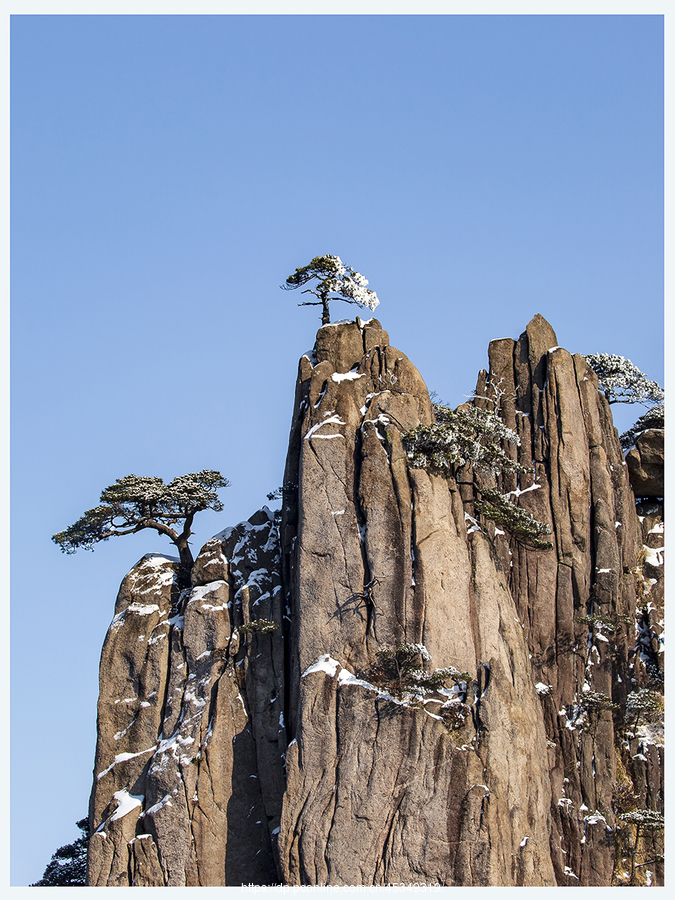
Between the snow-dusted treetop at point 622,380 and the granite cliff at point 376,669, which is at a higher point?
the snow-dusted treetop at point 622,380

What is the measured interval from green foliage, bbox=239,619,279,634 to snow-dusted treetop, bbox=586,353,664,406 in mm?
25531

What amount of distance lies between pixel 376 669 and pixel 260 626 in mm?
7609

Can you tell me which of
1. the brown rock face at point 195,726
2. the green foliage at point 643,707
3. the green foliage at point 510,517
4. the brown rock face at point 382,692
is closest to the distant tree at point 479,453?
the green foliage at point 510,517

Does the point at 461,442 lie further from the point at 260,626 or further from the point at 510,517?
the point at 260,626

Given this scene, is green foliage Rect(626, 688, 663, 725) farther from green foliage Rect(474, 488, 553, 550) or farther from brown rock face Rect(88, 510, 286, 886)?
brown rock face Rect(88, 510, 286, 886)

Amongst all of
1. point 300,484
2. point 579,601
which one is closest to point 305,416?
point 300,484

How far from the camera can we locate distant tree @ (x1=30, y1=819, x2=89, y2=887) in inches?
2736

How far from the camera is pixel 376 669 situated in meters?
57.0

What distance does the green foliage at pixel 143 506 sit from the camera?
67688 mm

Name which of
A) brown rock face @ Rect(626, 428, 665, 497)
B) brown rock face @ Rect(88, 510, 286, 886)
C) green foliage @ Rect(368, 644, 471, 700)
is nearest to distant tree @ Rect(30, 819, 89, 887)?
brown rock face @ Rect(88, 510, 286, 886)

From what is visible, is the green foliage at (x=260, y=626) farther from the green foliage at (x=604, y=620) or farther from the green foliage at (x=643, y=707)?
the green foliage at (x=643, y=707)

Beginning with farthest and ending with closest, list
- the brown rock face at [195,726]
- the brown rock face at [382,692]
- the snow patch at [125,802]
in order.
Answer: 1. the snow patch at [125,802]
2. the brown rock face at [195,726]
3. the brown rock face at [382,692]

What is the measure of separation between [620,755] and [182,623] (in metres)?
23.6

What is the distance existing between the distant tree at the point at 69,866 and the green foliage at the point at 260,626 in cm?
1811
